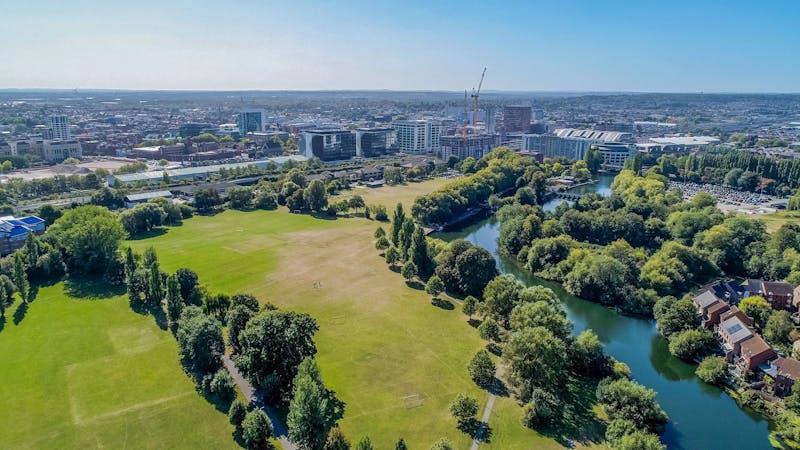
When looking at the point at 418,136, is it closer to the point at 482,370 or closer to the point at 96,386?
the point at 482,370

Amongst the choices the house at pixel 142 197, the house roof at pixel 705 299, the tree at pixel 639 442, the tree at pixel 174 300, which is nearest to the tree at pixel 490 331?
the tree at pixel 639 442

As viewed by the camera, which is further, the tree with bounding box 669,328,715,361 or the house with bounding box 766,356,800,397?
the tree with bounding box 669,328,715,361

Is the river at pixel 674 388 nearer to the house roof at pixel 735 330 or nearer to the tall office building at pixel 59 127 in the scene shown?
the house roof at pixel 735 330

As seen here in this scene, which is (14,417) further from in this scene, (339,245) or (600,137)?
(600,137)

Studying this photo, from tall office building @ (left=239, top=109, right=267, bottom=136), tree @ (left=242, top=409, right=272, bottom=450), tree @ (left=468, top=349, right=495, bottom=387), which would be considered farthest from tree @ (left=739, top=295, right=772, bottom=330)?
tall office building @ (left=239, top=109, right=267, bottom=136)

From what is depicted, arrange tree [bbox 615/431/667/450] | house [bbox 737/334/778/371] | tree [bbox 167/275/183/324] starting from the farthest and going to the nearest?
1. tree [bbox 167/275/183/324]
2. house [bbox 737/334/778/371]
3. tree [bbox 615/431/667/450]

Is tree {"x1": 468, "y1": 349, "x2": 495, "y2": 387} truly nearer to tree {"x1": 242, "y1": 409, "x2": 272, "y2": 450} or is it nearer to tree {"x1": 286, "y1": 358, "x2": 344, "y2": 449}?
tree {"x1": 286, "y1": 358, "x2": 344, "y2": 449}
